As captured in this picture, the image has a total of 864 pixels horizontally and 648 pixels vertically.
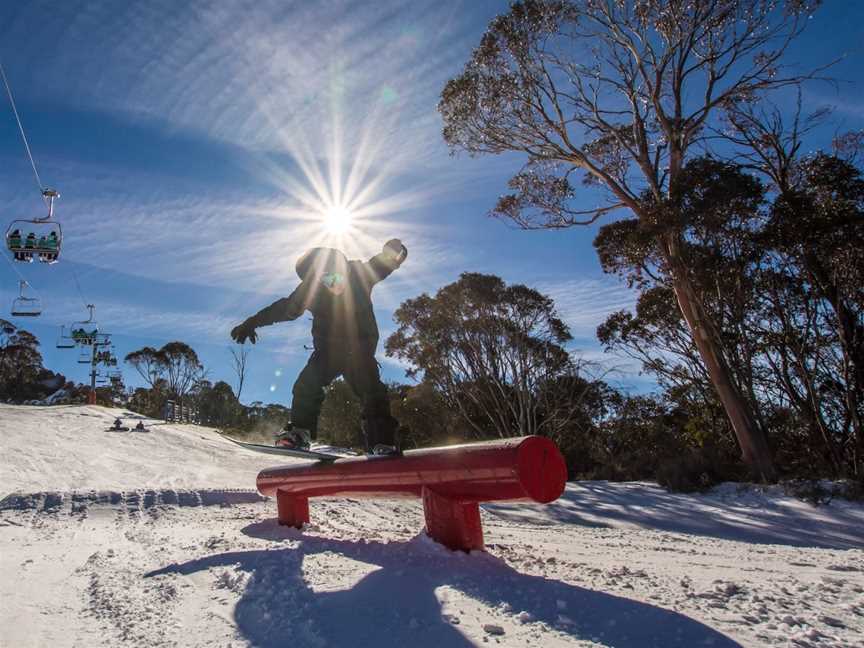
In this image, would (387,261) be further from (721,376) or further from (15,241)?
(15,241)

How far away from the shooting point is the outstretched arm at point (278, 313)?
4066mm

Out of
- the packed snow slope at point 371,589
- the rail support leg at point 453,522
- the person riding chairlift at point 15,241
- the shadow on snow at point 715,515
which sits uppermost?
the person riding chairlift at point 15,241

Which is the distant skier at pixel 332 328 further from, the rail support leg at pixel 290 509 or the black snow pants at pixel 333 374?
Result: the rail support leg at pixel 290 509

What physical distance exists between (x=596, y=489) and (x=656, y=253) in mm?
5509

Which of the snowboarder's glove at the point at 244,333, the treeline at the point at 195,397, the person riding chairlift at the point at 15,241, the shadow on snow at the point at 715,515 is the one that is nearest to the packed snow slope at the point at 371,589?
the snowboarder's glove at the point at 244,333

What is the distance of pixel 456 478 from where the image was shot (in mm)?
2881

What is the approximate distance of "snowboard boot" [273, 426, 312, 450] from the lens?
157 inches

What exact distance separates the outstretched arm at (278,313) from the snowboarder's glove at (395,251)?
2.10 ft

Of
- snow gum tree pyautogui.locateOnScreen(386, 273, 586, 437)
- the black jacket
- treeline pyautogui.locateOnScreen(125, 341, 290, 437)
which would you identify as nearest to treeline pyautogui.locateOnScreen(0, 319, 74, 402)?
treeline pyautogui.locateOnScreen(125, 341, 290, 437)

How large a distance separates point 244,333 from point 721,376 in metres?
10.4

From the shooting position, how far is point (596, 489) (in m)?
11.5

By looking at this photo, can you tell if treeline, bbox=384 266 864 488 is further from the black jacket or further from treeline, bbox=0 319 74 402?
treeline, bbox=0 319 74 402

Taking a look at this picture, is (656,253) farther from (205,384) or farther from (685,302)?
(205,384)

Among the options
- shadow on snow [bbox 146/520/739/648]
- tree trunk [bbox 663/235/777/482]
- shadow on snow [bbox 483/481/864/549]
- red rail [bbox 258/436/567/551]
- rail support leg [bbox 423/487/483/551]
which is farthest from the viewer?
tree trunk [bbox 663/235/777/482]
